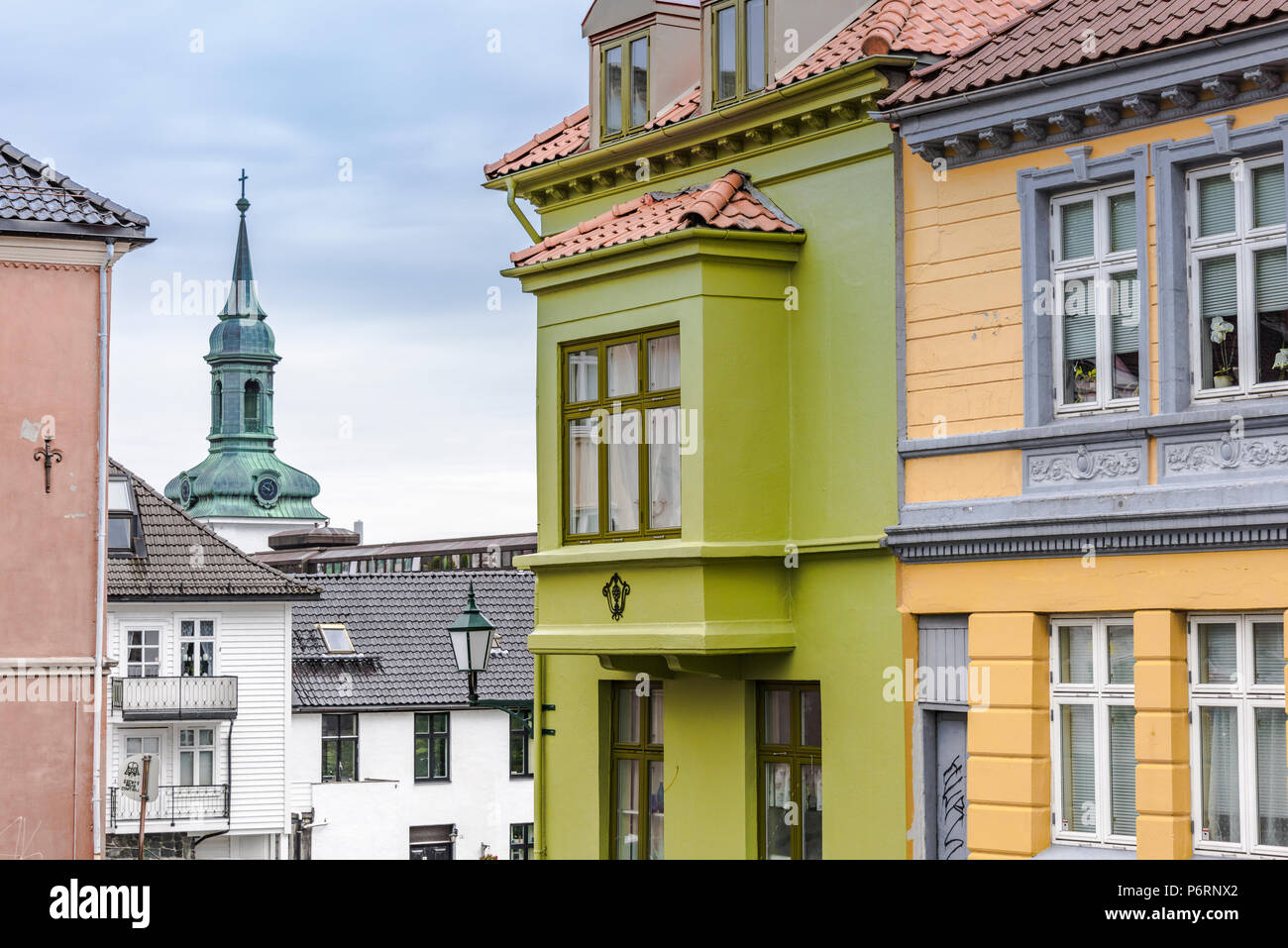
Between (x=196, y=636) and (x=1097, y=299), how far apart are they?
135 ft

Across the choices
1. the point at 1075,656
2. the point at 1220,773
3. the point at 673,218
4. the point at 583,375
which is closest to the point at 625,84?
the point at 673,218

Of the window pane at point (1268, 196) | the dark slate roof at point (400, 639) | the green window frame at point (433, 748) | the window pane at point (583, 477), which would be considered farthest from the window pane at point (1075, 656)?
the green window frame at point (433, 748)

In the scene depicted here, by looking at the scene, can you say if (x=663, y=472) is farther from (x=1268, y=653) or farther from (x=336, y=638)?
(x=336, y=638)

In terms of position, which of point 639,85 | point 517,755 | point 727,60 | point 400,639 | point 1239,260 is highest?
point 639,85

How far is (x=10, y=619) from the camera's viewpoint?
1955 centimetres

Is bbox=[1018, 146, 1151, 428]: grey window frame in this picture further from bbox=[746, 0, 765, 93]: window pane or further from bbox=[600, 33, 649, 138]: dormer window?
bbox=[600, 33, 649, 138]: dormer window

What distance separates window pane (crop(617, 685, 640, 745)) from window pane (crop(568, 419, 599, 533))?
1.98m

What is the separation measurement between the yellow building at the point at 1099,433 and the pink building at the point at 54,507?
10.2 meters

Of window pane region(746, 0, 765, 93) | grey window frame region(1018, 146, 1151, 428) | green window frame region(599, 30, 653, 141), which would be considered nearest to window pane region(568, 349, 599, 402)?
green window frame region(599, 30, 653, 141)

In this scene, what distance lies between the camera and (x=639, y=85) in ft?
57.7

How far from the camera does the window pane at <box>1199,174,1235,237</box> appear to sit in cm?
1188

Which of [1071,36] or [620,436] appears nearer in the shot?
[1071,36]

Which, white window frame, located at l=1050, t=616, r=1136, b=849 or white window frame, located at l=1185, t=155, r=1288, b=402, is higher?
white window frame, located at l=1185, t=155, r=1288, b=402

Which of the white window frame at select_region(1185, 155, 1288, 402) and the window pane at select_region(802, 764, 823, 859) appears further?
the window pane at select_region(802, 764, 823, 859)
